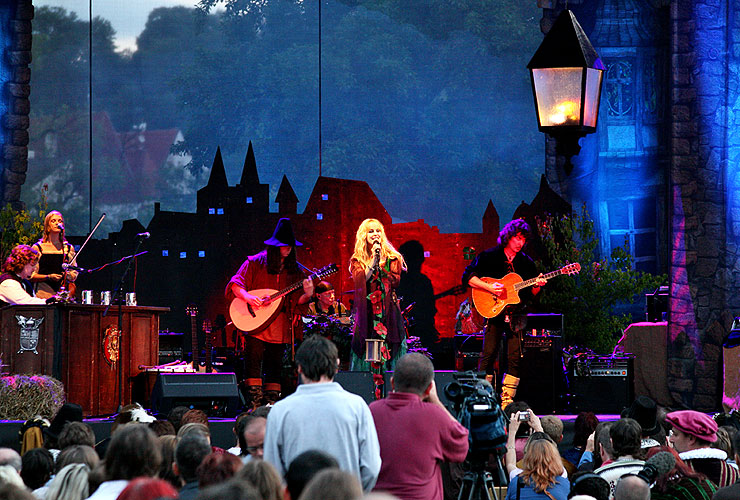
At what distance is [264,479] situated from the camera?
11.0 feet

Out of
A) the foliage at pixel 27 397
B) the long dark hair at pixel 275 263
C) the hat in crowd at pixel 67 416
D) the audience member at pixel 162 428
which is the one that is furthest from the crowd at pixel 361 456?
the long dark hair at pixel 275 263

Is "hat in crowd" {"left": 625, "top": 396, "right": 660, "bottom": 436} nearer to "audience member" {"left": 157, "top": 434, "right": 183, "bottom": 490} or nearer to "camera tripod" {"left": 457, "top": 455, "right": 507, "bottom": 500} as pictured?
"camera tripod" {"left": 457, "top": 455, "right": 507, "bottom": 500}

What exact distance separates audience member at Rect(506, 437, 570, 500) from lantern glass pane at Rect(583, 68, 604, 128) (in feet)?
6.34

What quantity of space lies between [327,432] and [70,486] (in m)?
1.16

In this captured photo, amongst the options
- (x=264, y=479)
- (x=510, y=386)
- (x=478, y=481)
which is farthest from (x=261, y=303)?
(x=264, y=479)

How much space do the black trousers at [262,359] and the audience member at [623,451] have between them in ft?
19.3

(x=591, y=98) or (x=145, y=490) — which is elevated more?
(x=591, y=98)

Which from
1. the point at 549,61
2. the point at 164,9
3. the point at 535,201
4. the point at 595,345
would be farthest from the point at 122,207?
the point at 549,61

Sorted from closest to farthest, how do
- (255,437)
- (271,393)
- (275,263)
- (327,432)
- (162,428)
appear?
(327,432) → (255,437) → (162,428) → (271,393) → (275,263)

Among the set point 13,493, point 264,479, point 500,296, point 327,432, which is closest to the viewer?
A: point 13,493

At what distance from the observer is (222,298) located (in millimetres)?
14008

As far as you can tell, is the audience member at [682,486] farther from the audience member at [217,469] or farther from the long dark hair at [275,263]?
the long dark hair at [275,263]

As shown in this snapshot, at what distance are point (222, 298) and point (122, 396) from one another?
4011 mm

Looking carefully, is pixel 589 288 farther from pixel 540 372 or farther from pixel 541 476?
pixel 541 476
